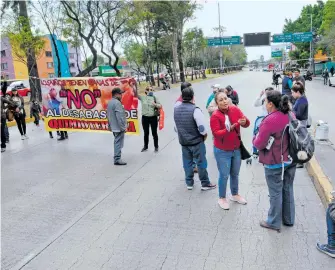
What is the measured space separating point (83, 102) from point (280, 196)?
672 cm

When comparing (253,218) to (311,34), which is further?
(311,34)

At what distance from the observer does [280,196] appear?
4039 millimetres

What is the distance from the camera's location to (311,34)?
148 ft

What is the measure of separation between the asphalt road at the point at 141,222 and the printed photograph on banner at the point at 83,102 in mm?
1842

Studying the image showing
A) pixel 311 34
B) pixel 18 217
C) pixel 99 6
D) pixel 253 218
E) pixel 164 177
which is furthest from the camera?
pixel 311 34

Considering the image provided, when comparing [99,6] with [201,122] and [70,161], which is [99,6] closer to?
[70,161]

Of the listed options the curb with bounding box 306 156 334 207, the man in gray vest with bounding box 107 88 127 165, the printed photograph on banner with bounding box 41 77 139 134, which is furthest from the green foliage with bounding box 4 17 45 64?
the curb with bounding box 306 156 334 207

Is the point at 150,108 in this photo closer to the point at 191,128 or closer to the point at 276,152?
the point at 191,128

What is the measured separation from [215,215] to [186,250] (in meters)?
0.98

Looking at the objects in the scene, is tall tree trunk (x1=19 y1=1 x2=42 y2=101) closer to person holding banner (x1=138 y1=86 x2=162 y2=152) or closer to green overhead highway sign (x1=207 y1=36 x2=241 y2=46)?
person holding banner (x1=138 y1=86 x2=162 y2=152)

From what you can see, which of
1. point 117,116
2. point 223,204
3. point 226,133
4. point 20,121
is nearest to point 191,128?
point 226,133

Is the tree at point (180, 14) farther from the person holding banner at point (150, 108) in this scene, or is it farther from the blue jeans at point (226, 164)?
the blue jeans at point (226, 164)

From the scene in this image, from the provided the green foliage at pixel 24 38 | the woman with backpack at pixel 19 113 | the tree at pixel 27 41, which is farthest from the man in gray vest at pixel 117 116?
the green foliage at pixel 24 38

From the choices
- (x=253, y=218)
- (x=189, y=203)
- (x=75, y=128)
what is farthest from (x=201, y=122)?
(x=75, y=128)
